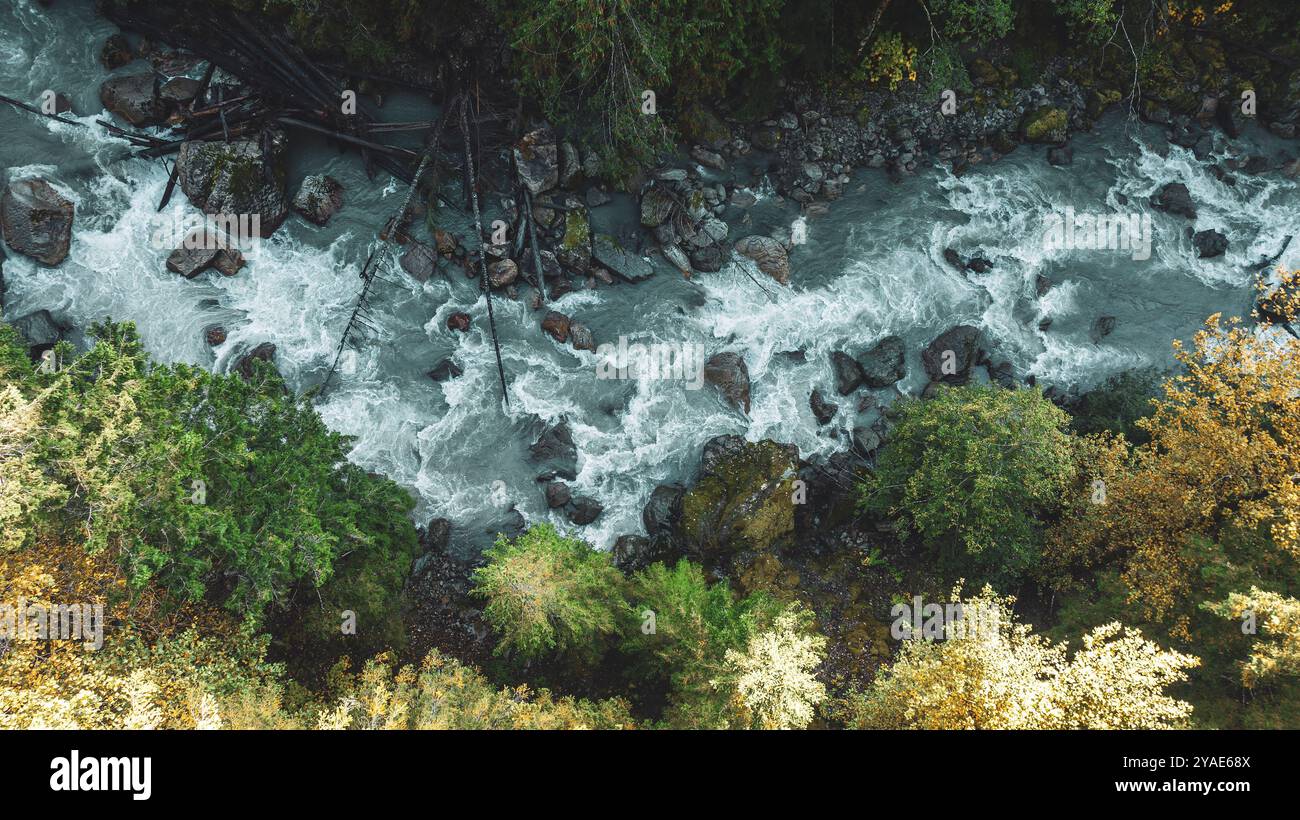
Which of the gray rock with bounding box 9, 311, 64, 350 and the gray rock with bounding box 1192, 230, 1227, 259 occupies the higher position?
A: the gray rock with bounding box 1192, 230, 1227, 259

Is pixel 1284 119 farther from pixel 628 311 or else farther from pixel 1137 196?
pixel 628 311

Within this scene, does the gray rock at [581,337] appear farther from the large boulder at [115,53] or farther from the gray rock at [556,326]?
the large boulder at [115,53]

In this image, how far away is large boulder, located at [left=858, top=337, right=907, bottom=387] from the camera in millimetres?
26469

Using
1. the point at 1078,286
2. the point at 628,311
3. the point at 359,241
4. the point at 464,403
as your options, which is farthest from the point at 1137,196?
the point at 359,241

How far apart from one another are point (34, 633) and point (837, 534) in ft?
70.7

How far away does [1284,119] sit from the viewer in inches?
1178

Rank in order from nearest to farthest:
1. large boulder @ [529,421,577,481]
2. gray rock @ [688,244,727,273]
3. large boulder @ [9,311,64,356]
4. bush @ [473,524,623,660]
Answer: bush @ [473,524,623,660] < large boulder @ [9,311,64,356] < large boulder @ [529,421,577,481] < gray rock @ [688,244,727,273]

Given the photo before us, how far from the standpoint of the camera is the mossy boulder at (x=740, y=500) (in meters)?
24.0

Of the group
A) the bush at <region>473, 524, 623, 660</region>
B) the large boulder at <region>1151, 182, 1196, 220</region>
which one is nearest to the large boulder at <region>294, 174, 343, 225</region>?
the bush at <region>473, 524, 623, 660</region>

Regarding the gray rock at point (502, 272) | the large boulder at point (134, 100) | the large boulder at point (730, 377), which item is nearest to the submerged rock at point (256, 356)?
the gray rock at point (502, 272)

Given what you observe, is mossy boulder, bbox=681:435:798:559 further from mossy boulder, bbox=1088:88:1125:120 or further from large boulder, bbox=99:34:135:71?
large boulder, bbox=99:34:135:71

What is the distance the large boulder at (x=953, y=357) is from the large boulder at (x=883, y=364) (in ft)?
3.62

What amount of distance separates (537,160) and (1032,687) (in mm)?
22198

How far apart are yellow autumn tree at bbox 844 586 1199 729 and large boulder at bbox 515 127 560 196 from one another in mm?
19587
